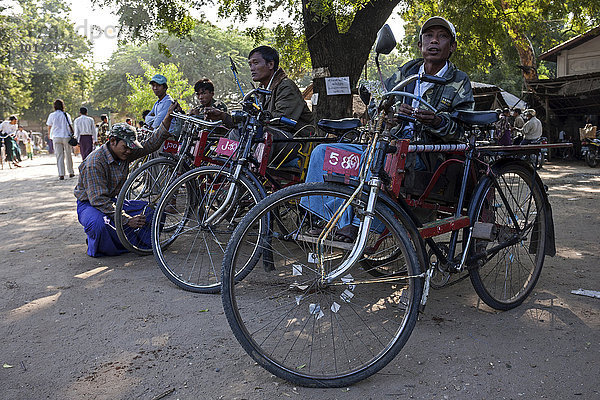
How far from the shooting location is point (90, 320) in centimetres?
348

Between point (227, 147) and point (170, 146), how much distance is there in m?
1.49

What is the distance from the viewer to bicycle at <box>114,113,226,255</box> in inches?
180

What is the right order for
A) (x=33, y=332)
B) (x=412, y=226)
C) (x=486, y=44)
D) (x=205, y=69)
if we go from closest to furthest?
(x=412, y=226)
(x=33, y=332)
(x=486, y=44)
(x=205, y=69)

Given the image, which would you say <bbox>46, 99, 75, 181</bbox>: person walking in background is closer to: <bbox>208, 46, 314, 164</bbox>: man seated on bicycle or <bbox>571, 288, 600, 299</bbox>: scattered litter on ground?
<bbox>208, 46, 314, 164</bbox>: man seated on bicycle

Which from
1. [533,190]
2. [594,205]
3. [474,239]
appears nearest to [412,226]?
[474,239]

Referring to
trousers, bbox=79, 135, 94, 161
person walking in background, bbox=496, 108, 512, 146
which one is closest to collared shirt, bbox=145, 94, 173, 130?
trousers, bbox=79, 135, 94, 161

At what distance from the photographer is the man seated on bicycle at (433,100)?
10.7 ft

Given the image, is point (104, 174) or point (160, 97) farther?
point (160, 97)

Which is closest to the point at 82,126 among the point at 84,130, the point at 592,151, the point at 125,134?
the point at 84,130

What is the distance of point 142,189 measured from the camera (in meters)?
5.38

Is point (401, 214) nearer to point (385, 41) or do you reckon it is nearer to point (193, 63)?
point (385, 41)

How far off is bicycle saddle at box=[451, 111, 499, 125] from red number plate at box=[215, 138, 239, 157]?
5.27ft

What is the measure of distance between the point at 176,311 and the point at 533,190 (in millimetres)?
2606

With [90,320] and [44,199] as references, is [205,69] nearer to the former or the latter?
[44,199]
